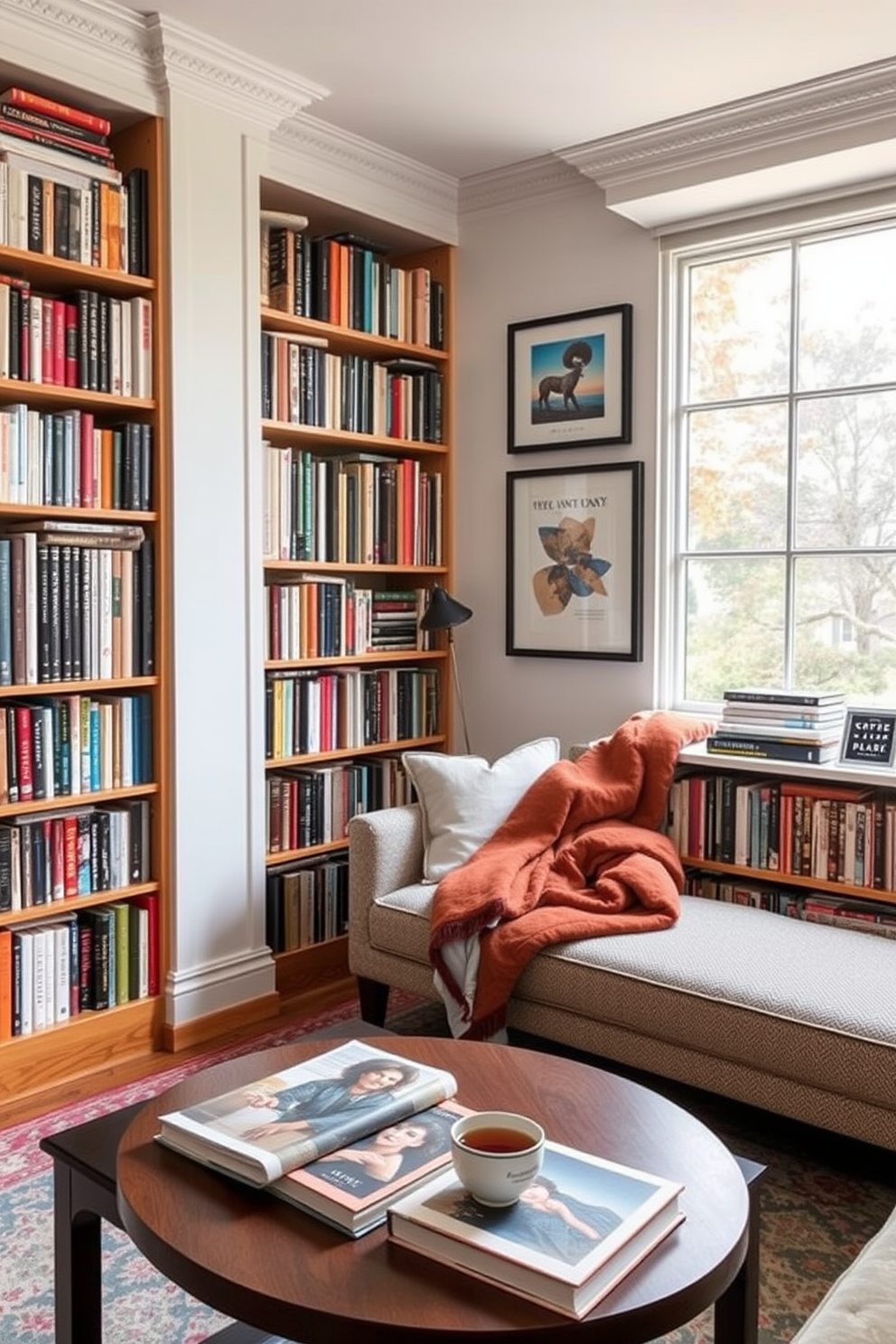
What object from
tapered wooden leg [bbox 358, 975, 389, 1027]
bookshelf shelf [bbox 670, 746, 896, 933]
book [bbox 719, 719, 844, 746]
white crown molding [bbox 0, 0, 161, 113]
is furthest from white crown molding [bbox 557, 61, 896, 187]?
tapered wooden leg [bbox 358, 975, 389, 1027]

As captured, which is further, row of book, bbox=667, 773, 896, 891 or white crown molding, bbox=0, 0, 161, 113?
row of book, bbox=667, 773, 896, 891

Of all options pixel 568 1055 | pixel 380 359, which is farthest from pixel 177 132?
pixel 568 1055

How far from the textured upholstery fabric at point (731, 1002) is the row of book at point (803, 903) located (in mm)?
160

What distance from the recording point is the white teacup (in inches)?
51.9

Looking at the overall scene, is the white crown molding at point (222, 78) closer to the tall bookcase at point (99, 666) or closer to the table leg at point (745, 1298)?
the tall bookcase at point (99, 666)

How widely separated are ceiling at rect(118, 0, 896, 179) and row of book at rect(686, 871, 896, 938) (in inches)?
82.2

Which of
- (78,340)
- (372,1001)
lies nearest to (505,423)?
(78,340)

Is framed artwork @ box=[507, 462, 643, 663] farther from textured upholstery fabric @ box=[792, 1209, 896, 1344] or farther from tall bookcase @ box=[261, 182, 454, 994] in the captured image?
textured upholstery fabric @ box=[792, 1209, 896, 1344]

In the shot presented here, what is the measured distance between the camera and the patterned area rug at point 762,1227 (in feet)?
6.35

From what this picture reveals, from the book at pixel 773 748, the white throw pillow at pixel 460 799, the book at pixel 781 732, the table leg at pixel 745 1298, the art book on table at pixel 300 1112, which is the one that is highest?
the book at pixel 781 732

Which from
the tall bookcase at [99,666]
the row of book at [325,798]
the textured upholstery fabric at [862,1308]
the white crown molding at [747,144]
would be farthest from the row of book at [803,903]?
the white crown molding at [747,144]

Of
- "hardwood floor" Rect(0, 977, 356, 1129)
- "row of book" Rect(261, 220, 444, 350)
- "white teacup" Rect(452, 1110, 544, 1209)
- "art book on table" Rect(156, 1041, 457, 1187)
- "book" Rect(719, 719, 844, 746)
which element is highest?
"row of book" Rect(261, 220, 444, 350)

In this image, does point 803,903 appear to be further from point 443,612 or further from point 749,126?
point 749,126

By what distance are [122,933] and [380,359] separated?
203 centimetres
